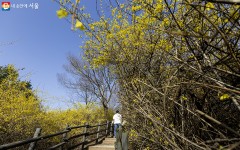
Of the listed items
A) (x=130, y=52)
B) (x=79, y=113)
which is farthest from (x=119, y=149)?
(x=79, y=113)

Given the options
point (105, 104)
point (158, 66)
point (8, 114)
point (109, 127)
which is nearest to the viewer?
point (158, 66)

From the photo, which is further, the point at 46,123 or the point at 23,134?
the point at 46,123

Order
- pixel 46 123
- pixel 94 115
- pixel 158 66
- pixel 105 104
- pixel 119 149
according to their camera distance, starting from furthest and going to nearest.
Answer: pixel 105 104 → pixel 94 115 → pixel 46 123 → pixel 158 66 → pixel 119 149

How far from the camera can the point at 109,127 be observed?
50.9ft

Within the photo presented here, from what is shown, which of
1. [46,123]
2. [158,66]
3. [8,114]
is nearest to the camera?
[158,66]

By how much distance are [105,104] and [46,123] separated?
11.0 metres

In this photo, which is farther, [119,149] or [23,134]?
[23,134]

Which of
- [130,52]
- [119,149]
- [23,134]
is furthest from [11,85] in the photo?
[119,149]

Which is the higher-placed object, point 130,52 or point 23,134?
point 130,52

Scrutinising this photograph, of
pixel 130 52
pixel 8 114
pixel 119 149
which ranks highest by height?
pixel 130 52

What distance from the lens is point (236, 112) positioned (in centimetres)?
290

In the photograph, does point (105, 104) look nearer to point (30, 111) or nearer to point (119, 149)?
point (30, 111)

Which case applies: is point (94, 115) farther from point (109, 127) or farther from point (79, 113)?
point (109, 127)

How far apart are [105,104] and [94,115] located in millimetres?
4954
